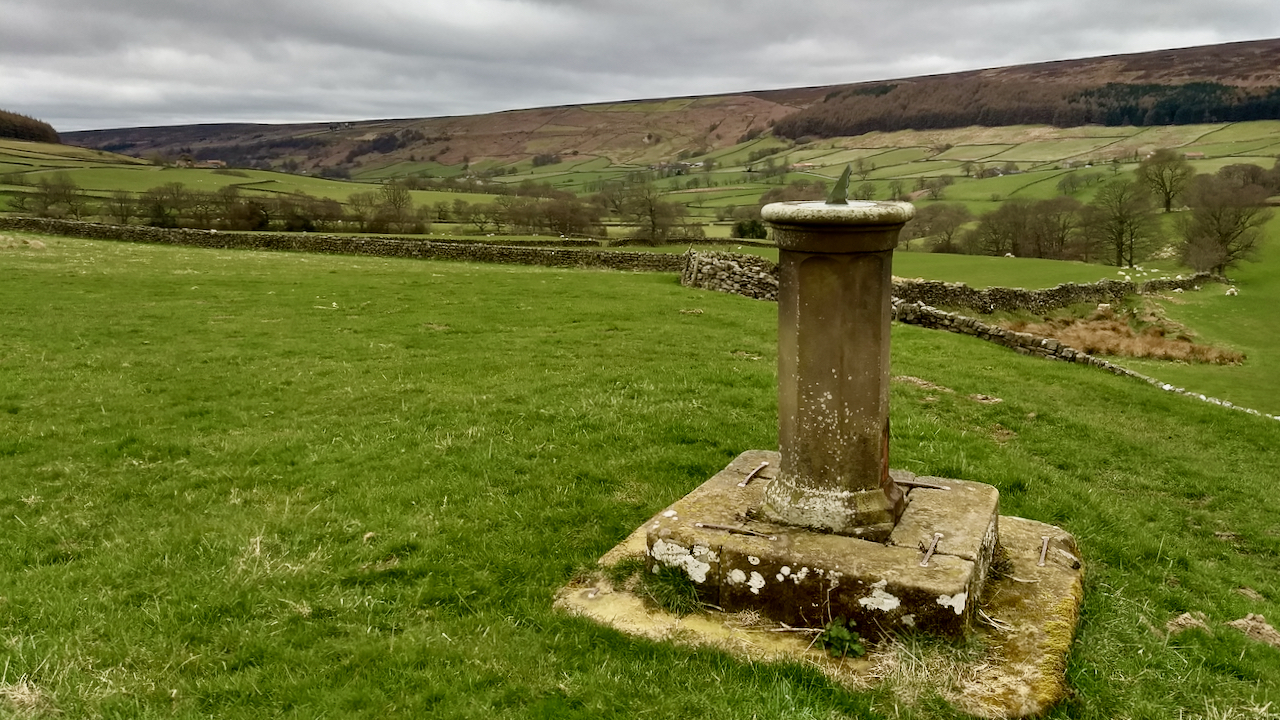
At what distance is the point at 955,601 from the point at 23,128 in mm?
171400

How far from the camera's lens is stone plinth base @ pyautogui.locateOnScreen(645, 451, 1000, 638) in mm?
4703

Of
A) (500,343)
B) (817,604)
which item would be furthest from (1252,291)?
(817,604)

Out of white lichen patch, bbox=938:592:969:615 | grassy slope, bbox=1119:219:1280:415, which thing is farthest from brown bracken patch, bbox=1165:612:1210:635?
grassy slope, bbox=1119:219:1280:415

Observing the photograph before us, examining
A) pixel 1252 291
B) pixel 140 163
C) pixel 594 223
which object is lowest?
pixel 1252 291

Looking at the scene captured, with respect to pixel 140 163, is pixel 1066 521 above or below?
below

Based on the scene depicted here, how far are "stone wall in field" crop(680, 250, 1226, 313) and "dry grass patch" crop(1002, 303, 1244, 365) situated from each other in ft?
5.36

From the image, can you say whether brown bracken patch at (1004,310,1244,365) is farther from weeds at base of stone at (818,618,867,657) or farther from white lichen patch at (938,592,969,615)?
weeds at base of stone at (818,618,867,657)

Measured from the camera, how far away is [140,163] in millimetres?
112438

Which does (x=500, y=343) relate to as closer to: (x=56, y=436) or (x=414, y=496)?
(x=56, y=436)

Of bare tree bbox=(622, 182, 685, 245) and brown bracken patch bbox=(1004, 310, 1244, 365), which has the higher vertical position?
bare tree bbox=(622, 182, 685, 245)

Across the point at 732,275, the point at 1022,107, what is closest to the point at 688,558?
the point at 732,275

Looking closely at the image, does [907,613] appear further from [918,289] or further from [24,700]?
[918,289]

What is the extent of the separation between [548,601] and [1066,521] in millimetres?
5324

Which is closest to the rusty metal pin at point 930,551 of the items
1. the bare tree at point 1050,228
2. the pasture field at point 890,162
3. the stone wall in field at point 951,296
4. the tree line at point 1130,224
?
the stone wall in field at point 951,296
